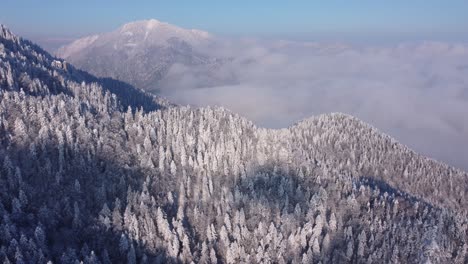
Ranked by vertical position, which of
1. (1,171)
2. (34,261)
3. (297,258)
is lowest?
(297,258)

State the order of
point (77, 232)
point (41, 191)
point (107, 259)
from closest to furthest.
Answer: point (107, 259)
point (77, 232)
point (41, 191)

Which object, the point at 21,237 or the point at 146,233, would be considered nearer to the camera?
the point at 21,237

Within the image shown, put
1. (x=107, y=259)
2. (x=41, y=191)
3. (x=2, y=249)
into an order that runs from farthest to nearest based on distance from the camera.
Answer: (x=41, y=191) → (x=107, y=259) → (x=2, y=249)

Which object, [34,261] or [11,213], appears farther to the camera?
[11,213]

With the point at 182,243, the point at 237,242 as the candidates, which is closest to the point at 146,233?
the point at 182,243

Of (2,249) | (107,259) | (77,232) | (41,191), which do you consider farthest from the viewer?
(41,191)

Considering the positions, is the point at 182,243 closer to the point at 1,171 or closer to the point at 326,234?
the point at 326,234

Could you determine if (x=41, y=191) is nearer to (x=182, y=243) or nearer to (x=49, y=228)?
(x=49, y=228)

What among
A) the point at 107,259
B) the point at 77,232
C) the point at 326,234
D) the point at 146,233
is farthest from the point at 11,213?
the point at 326,234

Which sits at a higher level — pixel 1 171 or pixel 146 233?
pixel 1 171
